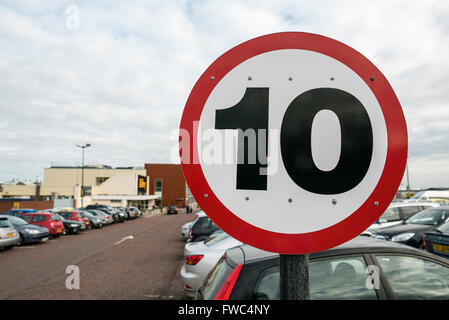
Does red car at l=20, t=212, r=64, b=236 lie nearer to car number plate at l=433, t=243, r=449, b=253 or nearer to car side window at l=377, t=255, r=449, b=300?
car number plate at l=433, t=243, r=449, b=253

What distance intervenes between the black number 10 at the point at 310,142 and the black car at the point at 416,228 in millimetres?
8181

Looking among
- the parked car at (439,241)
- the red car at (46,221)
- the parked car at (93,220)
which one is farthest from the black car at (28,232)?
the parked car at (439,241)

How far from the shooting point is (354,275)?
106 inches

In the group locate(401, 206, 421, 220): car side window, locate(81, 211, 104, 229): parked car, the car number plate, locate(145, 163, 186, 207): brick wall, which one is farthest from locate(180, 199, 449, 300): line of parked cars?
locate(145, 163, 186, 207): brick wall

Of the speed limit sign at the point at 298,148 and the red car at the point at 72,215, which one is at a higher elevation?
the speed limit sign at the point at 298,148

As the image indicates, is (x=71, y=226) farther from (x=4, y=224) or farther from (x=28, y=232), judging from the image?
(x=4, y=224)

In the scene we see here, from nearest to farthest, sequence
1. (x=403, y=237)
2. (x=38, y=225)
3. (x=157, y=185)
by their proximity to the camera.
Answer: (x=403, y=237) < (x=38, y=225) < (x=157, y=185)

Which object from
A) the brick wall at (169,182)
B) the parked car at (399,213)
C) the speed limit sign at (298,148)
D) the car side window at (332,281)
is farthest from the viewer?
the brick wall at (169,182)

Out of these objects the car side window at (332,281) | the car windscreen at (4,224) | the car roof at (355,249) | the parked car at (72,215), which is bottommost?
the parked car at (72,215)

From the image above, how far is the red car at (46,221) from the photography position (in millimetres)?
17891

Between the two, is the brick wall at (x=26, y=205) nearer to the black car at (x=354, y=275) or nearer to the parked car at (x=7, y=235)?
the parked car at (x=7, y=235)

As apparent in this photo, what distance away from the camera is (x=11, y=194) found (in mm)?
67312

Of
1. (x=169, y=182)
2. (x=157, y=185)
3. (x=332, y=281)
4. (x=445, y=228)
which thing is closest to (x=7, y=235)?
(x=332, y=281)

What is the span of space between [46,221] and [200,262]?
15.5 meters
